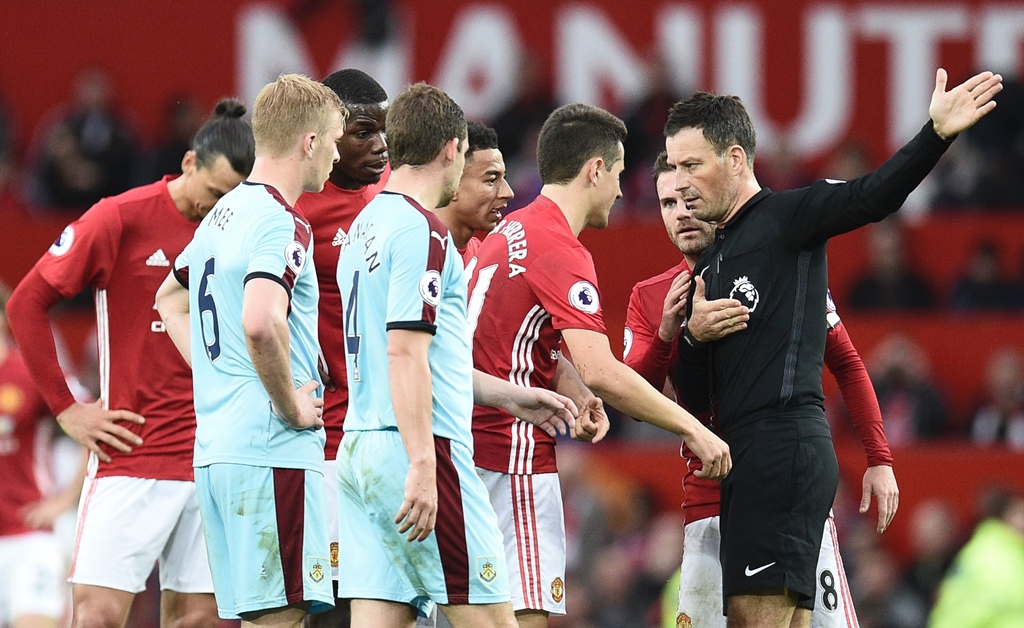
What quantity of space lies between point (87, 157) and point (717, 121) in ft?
31.1

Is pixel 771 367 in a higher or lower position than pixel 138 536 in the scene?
higher

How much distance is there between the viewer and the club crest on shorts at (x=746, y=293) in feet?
18.2

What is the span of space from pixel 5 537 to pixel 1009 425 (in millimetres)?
7756

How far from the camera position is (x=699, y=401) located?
596 centimetres

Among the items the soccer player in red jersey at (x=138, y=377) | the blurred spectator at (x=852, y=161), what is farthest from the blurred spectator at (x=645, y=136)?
the soccer player in red jersey at (x=138, y=377)

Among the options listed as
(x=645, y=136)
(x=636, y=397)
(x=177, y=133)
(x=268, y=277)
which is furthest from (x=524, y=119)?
(x=268, y=277)

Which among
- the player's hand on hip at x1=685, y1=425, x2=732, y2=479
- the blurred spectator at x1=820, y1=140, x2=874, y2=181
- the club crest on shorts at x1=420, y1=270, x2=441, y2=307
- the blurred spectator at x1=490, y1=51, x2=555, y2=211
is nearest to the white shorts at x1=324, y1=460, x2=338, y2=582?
the club crest on shorts at x1=420, y1=270, x2=441, y2=307

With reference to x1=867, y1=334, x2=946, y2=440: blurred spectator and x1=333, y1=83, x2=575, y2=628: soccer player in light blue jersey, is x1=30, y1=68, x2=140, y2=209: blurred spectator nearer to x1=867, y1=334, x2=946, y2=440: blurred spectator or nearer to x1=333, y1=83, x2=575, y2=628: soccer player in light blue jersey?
x1=867, y1=334, x2=946, y2=440: blurred spectator

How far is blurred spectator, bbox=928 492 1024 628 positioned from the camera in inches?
395

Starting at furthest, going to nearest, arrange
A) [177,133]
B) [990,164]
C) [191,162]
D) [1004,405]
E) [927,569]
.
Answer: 1. [990,164]
2. [177,133]
3. [1004,405]
4. [927,569]
5. [191,162]

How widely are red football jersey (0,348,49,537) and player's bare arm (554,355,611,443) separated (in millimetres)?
3604

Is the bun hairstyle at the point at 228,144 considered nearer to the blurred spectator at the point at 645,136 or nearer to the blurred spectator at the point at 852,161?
the blurred spectator at the point at 645,136

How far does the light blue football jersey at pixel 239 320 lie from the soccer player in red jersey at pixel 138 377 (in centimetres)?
137

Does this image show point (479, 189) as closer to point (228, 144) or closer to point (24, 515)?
point (228, 144)
